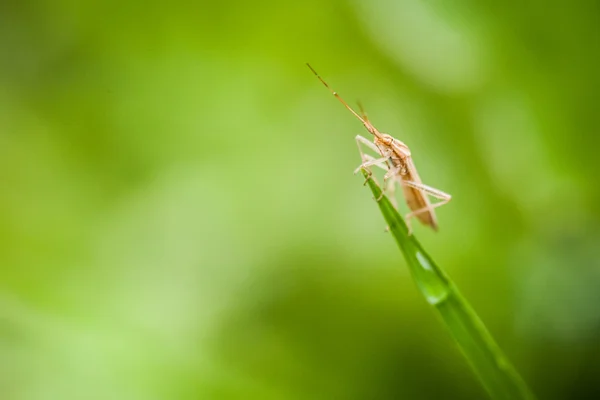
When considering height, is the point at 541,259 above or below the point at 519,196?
below

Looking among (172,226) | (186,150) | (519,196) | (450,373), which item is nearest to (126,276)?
(172,226)

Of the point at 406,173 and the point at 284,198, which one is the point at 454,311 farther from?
the point at 284,198

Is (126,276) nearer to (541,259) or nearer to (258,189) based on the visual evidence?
(258,189)

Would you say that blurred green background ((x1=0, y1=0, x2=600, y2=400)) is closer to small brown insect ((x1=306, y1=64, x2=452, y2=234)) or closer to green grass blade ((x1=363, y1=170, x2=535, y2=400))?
small brown insect ((x1=306, y1=64, x2=452, y2=234))

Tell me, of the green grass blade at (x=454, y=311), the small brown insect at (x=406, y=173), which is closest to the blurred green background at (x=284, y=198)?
the small brown insect at (x=406, y=173)

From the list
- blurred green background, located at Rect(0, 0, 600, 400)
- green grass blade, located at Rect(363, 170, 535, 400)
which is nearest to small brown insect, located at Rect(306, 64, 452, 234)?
blurred green background, located at Rect(0, 0, 600, 400)

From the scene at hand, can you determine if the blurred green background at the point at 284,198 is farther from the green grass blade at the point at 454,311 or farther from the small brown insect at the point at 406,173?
the green grass blade at the point at 454,311
